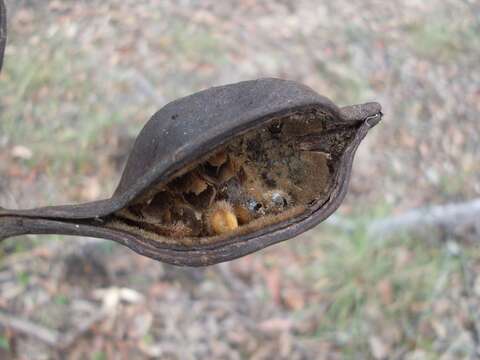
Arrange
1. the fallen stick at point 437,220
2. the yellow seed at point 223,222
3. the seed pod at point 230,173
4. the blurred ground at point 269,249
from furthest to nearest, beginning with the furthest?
1. the fallen stick at point 437,220
2. the blurred ground at point 269,249
3. the yellow seed at point 223,222
4. the seed pod at point 230,173

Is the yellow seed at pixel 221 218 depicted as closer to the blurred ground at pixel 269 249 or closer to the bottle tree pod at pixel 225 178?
the bottle tree pod at pixel 225 178

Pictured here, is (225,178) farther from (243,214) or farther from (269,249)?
(269,249)

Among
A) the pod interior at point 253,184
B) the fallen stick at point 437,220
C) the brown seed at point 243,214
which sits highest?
the pod interior at point 253,184

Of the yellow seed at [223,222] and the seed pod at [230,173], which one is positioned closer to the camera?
the seed pod at [230,173]

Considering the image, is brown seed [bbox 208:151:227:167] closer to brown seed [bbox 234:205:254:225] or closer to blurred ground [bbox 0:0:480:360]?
brown seed [bbox 234:205:254:225]

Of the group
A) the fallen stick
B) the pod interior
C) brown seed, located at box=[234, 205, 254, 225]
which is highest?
the pod interior

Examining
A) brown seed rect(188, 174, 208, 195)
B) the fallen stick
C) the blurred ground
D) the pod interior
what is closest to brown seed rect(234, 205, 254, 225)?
the pod interior

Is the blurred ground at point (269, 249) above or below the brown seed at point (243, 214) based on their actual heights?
below

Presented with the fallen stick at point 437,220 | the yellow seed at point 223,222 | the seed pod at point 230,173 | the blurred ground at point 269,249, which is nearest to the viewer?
the seed pod at point 230,173

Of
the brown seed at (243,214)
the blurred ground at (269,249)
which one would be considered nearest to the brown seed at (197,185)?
the brown seed at (243,214)
